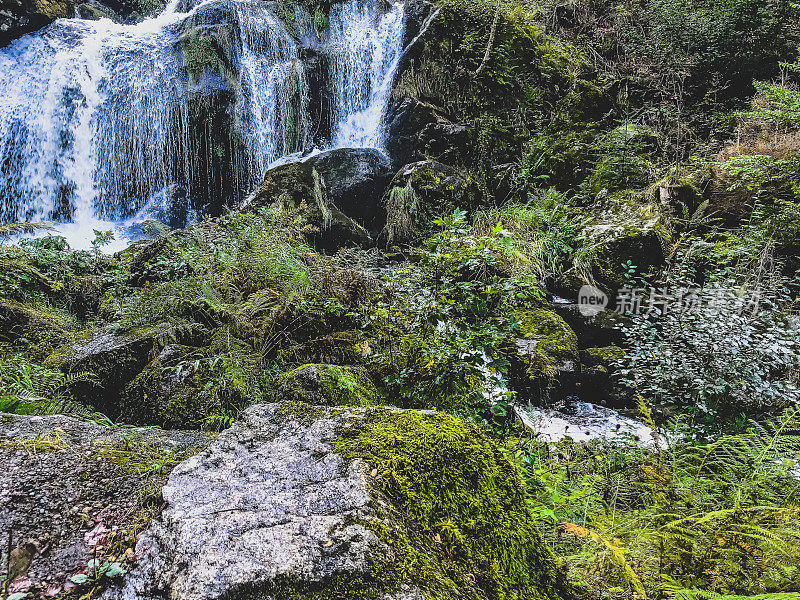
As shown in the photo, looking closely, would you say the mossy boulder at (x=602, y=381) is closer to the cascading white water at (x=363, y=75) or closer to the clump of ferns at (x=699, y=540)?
the clump of ferns at (x=699, y=540)

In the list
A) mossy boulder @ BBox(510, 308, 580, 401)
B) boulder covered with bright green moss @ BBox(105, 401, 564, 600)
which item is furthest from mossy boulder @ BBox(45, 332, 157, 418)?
mossy boulder @ BBox(510, 308, 580, 401)

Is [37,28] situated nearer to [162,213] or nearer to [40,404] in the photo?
[162,213]

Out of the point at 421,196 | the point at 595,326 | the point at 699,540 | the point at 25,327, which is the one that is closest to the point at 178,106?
the point at 421,196

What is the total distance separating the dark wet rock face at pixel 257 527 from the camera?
873 mm

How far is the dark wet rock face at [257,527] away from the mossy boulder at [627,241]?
5.78 meters

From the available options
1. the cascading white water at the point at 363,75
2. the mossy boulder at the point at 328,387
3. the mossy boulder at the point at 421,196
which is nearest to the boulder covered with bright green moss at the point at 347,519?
the mossy boulder at the point at 328,387

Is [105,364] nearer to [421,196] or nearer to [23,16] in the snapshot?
[421,196]

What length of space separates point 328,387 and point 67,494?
1515mm

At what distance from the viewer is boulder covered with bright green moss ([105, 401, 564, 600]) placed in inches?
34.7

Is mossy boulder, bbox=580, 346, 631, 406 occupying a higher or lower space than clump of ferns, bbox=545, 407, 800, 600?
lower

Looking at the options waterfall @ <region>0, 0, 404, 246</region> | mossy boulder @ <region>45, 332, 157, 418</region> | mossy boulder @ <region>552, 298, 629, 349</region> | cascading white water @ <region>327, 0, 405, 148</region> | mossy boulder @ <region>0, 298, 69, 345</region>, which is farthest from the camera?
cascading white water @ <region>327, 0, 405, 148</region>

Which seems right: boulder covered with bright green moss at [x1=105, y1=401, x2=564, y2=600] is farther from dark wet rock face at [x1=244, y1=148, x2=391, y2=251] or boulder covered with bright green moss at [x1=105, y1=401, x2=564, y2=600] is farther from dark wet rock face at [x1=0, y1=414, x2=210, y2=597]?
dark wet rock face at [x1=244, y1=148, x2=391, y2=251]

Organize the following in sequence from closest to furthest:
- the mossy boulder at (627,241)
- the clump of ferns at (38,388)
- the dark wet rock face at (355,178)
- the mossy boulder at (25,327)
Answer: the clump of ferns at (38,388)
the mossy boulder at (25,327)
the mossy boulder at (627,241)
the dark wet rock face at (355,178)

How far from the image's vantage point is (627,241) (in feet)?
19.5
